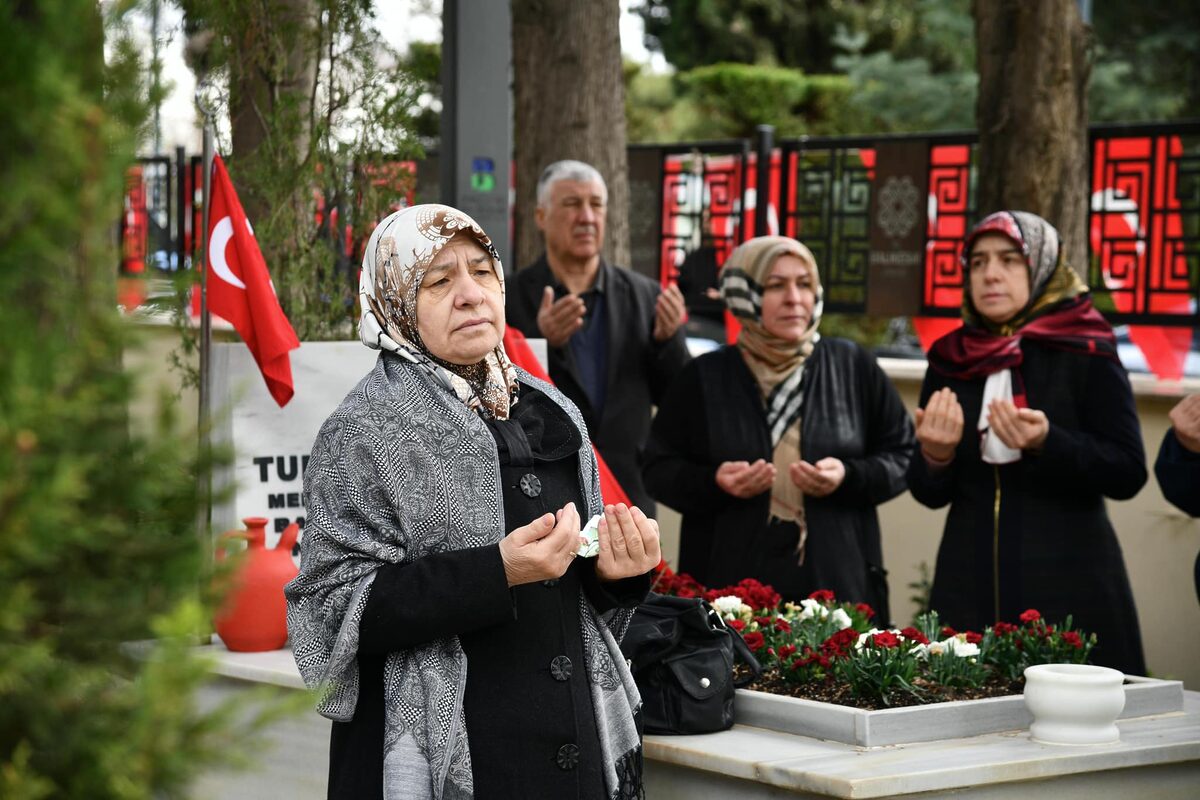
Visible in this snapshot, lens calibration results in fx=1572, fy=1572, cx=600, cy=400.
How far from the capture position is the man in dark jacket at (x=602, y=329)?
581 centimetres

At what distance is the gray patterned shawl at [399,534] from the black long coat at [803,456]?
6.89 feet

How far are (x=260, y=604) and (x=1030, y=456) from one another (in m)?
2.26

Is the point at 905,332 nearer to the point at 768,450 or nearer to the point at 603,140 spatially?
the point at 603,140

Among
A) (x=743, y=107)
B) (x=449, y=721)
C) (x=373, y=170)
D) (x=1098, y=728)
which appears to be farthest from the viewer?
(x=743, y=107)

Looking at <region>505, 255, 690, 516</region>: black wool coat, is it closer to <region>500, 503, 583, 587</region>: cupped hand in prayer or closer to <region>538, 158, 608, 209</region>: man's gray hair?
<region>538, 158, 608, 209</region>: man's gray hair

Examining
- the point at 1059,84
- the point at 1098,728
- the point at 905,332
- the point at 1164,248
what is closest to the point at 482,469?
the point at 1098,728

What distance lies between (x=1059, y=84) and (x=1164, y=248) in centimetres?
112

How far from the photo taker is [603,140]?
783cm

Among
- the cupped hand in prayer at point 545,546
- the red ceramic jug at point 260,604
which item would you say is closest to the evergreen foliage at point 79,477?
the cupped hand in prayer at point 545,546

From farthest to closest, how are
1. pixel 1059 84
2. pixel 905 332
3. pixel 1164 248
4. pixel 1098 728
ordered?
pixel 905 332
pixel 1164 248
pixel 1059 84
pixel 1098 728

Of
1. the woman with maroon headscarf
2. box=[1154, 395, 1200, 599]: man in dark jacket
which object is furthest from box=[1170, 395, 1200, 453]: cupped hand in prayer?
the woman with maroon headscarf

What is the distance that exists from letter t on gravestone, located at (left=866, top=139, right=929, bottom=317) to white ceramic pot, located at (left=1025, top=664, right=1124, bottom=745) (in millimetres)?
5317

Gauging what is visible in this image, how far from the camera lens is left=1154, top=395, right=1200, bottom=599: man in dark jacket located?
416 cm

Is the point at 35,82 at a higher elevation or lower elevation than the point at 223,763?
higher
